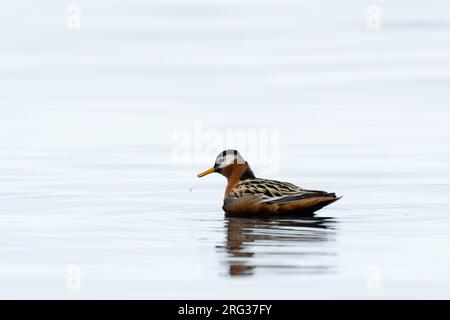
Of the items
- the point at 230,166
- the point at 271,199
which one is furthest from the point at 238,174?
the point at 271,199

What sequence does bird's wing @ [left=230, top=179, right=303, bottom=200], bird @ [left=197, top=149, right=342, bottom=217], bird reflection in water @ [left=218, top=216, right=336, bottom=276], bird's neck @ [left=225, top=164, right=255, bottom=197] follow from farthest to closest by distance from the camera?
bird's neck @ [left=225, top=164, right=255, bottom=197], bird's wing @ [left=230, top=179, right=303, bottom=200], bird @ [left=197, top=149, right=342, bottom=217], bird reflection in water @ [left=218, top=216, right=336, bottom=276]

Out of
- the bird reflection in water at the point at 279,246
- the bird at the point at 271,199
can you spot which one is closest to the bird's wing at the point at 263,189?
the bird at the point at 271,199

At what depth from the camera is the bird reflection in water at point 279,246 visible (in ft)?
51.2

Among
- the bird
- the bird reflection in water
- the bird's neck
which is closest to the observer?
the bird reflection in water

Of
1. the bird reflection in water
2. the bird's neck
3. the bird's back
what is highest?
the bird's neck

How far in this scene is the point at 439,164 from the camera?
25438 millimetres

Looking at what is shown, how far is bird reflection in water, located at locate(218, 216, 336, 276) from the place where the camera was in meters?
15.6

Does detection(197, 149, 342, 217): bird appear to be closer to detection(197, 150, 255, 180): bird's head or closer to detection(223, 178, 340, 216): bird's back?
detection(223, 178, 340, 216): bird's back

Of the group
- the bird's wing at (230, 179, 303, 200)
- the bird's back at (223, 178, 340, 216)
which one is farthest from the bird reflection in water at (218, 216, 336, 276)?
the bird's wing at (230, 179, 303, 200)

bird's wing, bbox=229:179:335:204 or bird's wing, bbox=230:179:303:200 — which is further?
bird's wing, bbox=230:179:303:200

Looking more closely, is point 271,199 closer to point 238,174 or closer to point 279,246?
point 238,174

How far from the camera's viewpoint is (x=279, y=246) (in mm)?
16984

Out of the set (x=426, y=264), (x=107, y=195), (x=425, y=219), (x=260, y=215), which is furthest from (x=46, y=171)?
(x=426, y=264)

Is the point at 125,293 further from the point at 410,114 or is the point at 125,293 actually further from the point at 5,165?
the point at 410,114
